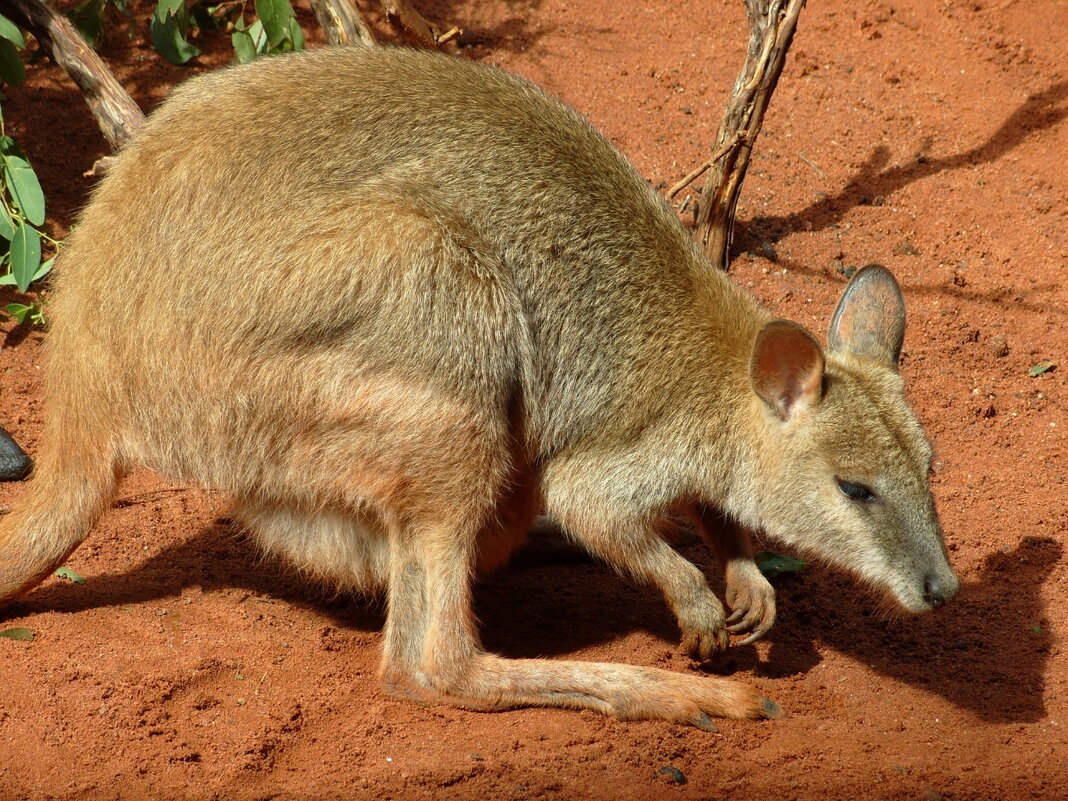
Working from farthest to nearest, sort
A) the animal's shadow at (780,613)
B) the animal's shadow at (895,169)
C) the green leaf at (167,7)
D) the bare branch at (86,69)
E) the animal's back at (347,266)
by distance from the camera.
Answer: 1. the animal's shadow at (895,169)
2. the green leaf at (167,7)
3. the bare branch at (86,69)
4. the animal's shadow at (780,613)
5. the animal's back at (347,266)

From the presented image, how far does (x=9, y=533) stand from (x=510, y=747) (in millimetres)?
1679

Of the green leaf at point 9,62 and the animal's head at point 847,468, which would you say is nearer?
the animal's head at point 847,468

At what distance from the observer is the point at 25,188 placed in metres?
4.86

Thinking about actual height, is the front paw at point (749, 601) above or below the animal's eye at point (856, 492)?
below

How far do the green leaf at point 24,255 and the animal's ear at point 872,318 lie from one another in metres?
3.13

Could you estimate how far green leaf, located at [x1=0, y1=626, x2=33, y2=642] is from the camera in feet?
12.1

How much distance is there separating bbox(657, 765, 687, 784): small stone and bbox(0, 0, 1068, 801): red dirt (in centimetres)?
1

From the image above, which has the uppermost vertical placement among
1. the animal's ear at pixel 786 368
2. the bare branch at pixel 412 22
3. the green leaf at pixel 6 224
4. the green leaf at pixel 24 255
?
the bare branch at pixel 412 22

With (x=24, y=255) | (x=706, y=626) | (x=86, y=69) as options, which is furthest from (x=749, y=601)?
(x=86, y=69)

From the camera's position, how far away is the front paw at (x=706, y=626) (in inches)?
154

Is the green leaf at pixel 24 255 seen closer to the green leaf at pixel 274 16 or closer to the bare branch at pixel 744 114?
the green leaf at pixel 274 16

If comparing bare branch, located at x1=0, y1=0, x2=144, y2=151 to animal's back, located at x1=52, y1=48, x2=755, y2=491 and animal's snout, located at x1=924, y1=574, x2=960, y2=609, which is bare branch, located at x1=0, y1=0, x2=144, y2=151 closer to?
animal's back, located at x1=52, y1=48, x2=755, y2=491

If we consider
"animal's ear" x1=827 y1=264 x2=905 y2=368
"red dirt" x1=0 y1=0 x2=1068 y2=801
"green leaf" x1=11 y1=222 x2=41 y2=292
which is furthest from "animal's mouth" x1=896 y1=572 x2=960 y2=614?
"green leaf" x1=11 y1=222 x2=41 y2=292

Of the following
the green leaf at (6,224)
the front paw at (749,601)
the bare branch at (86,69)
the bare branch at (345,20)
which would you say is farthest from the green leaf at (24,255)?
the front paw at (749,601)
